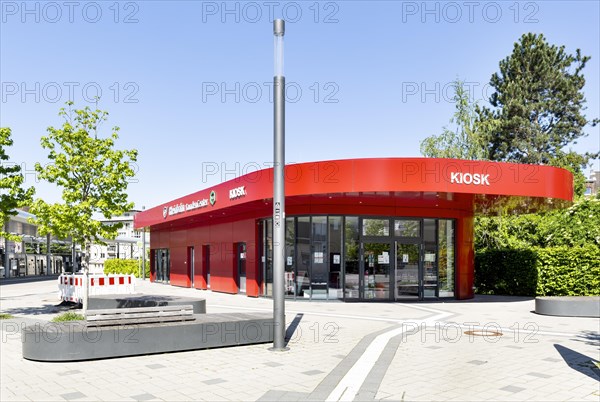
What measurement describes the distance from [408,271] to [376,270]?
122 centimetres

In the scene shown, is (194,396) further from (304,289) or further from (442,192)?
(304,289)

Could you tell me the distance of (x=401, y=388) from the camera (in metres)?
A: 7.34

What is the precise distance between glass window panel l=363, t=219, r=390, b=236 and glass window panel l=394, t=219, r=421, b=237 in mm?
343

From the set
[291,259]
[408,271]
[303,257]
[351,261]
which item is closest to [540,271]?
[408,271]

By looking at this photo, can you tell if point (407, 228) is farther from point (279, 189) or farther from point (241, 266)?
point (279, 189)

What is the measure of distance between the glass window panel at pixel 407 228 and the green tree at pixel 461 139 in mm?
17317

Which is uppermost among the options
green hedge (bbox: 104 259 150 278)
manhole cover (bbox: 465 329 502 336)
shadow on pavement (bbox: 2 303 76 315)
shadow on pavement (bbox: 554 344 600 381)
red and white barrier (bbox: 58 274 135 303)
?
red and white barrier (bbox: 58 274 135 303)

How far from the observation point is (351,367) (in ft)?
28.1

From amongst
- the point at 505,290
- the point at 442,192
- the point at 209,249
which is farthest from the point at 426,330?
the point at 209,249

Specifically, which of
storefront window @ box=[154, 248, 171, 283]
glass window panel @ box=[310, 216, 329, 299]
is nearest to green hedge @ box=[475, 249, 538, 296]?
glass window panel @ box=[310, 216, 329, 299]

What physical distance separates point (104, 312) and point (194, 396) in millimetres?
3184

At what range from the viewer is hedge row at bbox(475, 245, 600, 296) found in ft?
70.0

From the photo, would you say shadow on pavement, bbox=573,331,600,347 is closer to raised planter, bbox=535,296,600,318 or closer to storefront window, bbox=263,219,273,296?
raised planter, bbox=535,296,600,318

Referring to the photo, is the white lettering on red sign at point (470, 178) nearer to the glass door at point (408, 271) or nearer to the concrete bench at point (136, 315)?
the glass door at point (408, 271)
